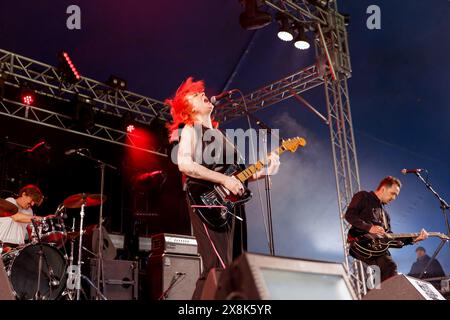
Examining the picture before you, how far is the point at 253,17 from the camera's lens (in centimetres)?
695

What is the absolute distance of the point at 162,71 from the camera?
359 inches

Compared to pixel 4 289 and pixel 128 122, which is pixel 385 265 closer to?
pixel 4 289

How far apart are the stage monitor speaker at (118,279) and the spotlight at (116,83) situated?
3.23 meters

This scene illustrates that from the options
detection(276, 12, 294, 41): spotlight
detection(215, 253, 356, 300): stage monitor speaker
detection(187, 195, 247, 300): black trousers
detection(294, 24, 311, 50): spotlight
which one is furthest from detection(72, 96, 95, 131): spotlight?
detection(215, 253, 356, 300): stage monitor speaker

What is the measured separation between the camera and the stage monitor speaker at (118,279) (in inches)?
260

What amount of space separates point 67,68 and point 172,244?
3391 millimetres

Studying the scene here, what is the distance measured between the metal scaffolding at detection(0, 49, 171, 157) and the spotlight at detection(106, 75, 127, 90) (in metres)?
0.13

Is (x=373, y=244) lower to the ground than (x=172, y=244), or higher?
lower

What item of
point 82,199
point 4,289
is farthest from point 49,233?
point 4,289

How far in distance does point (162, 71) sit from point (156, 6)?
129cm

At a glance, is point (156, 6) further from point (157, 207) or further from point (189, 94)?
point (189, 94)

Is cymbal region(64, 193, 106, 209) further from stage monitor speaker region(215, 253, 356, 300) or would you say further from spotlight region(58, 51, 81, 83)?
stage monitor speaker region(215, 253, 356, 300)

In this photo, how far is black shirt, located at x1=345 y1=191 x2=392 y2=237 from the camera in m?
5.54
